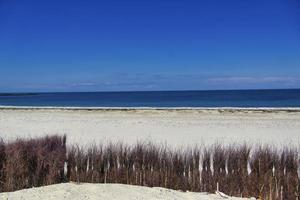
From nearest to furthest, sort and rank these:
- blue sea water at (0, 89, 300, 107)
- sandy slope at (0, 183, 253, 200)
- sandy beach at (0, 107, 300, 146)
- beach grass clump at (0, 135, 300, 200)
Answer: sandy slope at (0, 183, 253, 200)
beach grass clump at (0, 135, 300, 200)
sandy beach at (0, 107, 300, 146)
blue sea water at (0, 89, 300, 107)

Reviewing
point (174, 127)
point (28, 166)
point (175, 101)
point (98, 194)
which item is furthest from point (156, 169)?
point (175, 101)

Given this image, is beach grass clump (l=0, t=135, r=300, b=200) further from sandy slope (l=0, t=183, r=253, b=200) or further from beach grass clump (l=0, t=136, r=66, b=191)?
sandy slope (l=0, t=183, r=253, b=200)

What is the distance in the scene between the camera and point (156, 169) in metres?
7.11

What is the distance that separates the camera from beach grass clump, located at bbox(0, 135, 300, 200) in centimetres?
646

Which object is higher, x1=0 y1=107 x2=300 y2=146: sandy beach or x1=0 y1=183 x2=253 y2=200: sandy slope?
x1=0 y1=183 x2=253 y2=200: sandy slope

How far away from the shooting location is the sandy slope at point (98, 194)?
541cm

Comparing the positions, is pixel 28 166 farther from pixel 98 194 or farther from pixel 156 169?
pixel 156 169

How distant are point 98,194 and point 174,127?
12.5 m

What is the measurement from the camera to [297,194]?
616cm

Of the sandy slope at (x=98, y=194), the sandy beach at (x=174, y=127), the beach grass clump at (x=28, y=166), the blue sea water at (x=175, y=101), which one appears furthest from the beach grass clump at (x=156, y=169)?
the blue sea water at (x=175, y=101)

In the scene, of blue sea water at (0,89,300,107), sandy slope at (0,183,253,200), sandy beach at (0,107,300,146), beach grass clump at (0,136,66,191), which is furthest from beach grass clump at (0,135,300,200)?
blue sea water at (0,89,300,107)

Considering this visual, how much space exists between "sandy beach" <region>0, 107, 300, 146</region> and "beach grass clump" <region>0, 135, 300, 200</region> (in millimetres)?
4488

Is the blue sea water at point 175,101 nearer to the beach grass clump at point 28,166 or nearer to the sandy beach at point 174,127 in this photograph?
the sandy beach at point 174,127

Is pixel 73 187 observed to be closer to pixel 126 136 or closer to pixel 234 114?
pixel 126 136
